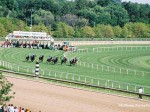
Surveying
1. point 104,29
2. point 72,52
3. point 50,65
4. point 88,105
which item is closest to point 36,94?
point 88,105

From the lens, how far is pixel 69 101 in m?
20.8

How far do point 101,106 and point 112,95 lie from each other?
6.45ft

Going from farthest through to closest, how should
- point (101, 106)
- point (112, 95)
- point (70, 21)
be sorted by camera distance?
point (70, 21)
point (112, 95)
point (101, 106)

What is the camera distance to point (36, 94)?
22.4 meters

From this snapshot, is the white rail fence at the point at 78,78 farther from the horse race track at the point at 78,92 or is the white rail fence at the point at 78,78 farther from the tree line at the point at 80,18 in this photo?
the tree line at the point at 80,18

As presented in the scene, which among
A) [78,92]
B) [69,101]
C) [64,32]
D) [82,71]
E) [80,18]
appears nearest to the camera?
[69,101]

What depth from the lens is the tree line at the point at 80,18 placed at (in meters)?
78.1

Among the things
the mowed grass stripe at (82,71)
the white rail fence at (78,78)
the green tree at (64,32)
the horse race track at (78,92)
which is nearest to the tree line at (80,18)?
the green tree at (64,32)

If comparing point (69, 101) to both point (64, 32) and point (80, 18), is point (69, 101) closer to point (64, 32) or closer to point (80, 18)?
point (64, 32)

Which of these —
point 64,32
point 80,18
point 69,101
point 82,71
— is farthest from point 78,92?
point 80,18

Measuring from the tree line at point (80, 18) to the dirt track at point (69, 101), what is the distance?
50.6m

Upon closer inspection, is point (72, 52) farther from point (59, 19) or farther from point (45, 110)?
point (59, 19)

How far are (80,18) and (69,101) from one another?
267ft

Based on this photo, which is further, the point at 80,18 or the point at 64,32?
the point at 80,18
